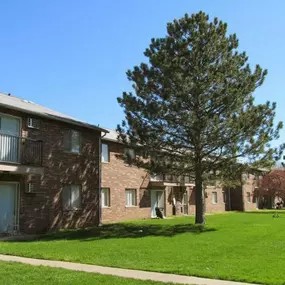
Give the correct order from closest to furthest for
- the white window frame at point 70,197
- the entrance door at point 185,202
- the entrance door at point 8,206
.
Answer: the entrance door at point 8,206, the white window frame at point 70,197, the entrance door at point 185,202

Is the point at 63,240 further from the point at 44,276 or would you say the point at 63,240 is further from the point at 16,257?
the point at 44,276

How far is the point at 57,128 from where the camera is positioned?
71.0 feet

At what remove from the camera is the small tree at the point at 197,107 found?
21016 millimetres

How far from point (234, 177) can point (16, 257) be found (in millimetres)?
13474

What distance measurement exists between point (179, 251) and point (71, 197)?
10738mm

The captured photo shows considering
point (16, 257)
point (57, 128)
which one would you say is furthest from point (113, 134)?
point (16, 257)

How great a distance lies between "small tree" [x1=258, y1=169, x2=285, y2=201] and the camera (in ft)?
172

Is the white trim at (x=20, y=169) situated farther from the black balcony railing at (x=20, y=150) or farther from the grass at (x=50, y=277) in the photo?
the grass at (x=50, y=277)

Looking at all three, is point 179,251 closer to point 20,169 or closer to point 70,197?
point 20,169

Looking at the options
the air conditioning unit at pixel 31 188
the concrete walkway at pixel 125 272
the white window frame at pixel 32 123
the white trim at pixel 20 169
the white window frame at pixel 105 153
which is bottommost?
the concrete walkway at pixel 125 272

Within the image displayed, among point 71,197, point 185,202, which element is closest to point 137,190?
point 185,202

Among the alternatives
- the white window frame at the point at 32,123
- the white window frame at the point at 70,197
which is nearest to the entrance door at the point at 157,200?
the white window frame at the point at 70,197

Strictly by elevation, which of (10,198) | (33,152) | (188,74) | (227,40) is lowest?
(10,198)

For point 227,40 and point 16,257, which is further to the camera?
point 227,40
